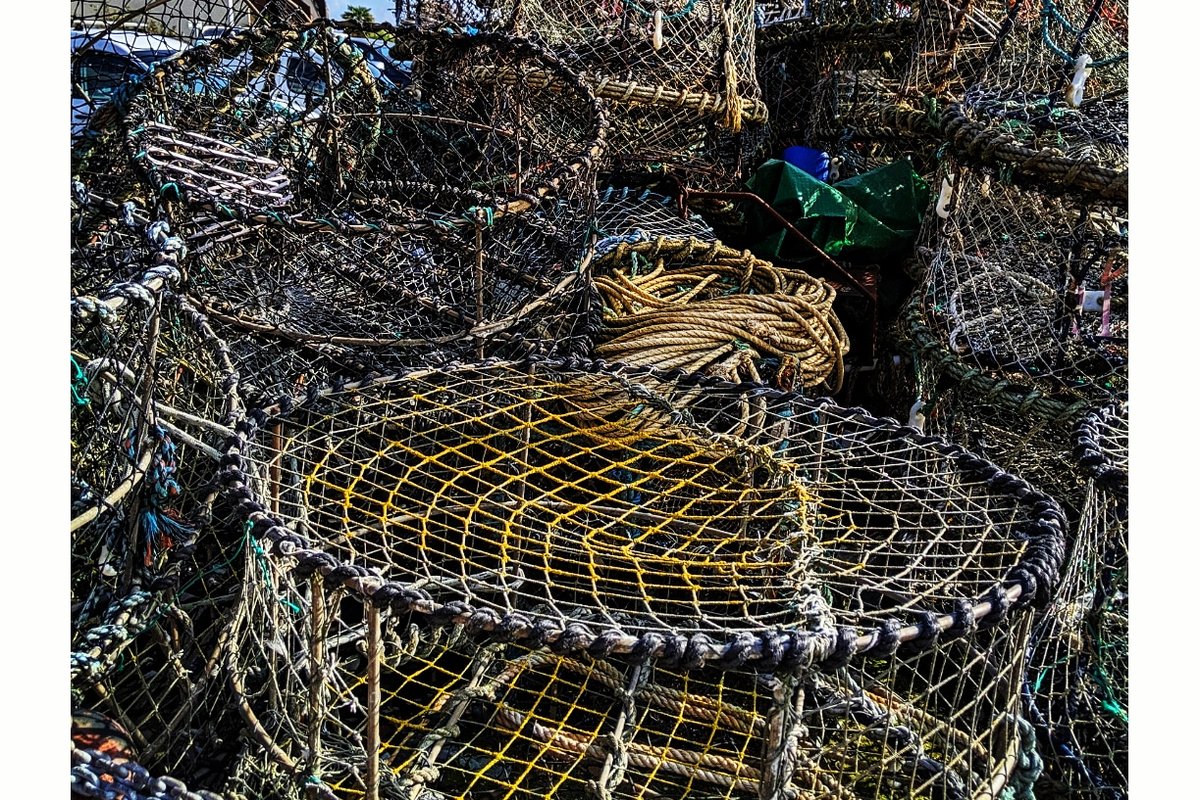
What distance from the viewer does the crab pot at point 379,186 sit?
2.46 m

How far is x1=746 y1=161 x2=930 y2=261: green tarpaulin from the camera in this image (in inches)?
148

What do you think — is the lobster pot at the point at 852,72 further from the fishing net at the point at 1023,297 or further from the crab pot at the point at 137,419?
the crab pot at the point at 137,419

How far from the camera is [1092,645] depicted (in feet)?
6.76

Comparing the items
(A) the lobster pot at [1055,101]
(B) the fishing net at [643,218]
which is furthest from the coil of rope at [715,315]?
(A) the lobster pot at [1055,101]

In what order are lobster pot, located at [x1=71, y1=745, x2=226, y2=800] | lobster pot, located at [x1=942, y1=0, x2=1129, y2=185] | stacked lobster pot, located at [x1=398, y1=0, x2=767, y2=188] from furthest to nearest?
stacked lobster pot, located at [x1=398, y1=0, x2=767, y2=188] < lobster pot, located at [x1=942, y1=0, x2=1129, y2=185] < lobster pot, located at [x1=71, y1=745, x2=226, y2=800]

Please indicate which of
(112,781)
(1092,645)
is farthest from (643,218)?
(112,781)

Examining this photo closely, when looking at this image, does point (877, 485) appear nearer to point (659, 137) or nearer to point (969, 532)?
point (969, 532)

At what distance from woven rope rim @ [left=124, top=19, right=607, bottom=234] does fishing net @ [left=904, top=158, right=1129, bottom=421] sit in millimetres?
1086

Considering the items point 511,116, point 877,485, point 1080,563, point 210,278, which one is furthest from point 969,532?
point 511,116

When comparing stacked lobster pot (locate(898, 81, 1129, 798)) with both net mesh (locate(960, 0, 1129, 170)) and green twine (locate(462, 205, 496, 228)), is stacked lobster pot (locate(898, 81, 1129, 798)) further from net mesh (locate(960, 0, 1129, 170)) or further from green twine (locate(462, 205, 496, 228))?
green twine (locate(462, 205, 496, 228))

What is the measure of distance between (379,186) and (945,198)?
6.07ft

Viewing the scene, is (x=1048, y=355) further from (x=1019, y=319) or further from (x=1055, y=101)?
(x=1055, y=101)

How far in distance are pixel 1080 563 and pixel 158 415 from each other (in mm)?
1711

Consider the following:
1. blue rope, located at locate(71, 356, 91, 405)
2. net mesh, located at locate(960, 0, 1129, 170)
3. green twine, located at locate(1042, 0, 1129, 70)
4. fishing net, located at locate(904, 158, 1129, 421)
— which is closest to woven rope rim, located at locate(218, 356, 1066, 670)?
blue rope, located at locate(71, 356, 91, 405)
